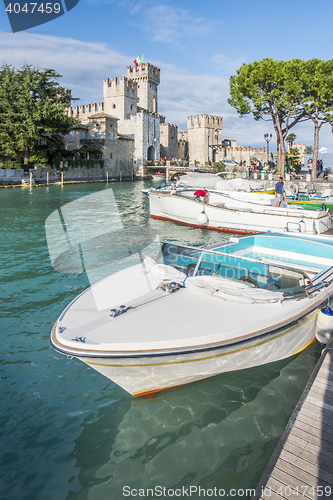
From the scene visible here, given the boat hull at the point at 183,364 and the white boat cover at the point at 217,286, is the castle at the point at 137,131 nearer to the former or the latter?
the white boat cover at the point at 217,286

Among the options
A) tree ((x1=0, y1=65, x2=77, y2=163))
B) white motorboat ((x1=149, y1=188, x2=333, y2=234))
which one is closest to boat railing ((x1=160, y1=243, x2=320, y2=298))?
white motorboat ((x1=149, y1=188, x2=333, y2=234))

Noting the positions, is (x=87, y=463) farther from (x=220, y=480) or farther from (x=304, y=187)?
(x=304, y=187)

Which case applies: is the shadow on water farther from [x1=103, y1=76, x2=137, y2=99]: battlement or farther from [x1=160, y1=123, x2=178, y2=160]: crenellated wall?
[x1=160, y1=123, x2=178, y2=160]: crenellated wall

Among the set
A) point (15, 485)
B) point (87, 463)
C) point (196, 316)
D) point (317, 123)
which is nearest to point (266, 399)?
point (196, 316)

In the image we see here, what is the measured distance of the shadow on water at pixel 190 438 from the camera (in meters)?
3.50

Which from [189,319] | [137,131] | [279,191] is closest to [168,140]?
[137,131]

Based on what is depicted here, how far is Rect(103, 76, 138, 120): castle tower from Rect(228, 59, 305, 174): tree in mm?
34477

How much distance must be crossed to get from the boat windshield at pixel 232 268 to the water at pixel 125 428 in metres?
1.19

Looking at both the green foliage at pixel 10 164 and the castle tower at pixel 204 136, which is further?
the castle tower at pixel 204 136

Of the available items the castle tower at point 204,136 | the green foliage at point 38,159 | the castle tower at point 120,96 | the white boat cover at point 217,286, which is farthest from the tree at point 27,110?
the white boat cover at point 217,286

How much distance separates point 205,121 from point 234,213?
63.8 metres

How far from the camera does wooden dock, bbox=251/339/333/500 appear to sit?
2822 millimetres

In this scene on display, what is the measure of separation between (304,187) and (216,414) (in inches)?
1015

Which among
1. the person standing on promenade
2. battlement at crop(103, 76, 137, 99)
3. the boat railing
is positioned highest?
battlement at crop(103, 76, 137, 99)
